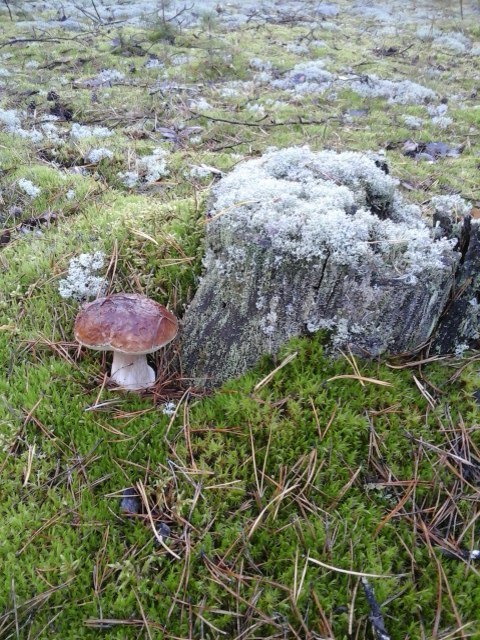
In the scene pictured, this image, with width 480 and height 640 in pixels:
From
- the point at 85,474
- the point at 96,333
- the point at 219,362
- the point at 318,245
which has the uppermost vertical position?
the point at 318,245

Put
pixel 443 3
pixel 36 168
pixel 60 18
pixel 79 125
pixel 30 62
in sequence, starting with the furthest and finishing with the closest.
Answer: pixel 443 3
pixel 60 18
pixel 30 62
pixel 79 125
pixel 36 168

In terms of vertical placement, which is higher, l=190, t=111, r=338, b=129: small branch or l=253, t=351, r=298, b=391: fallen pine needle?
l=253, t=351, r=298, b=391: fallen pine needle

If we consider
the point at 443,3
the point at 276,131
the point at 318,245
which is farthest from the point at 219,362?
the point at 443,3

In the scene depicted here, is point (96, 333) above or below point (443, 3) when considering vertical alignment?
below

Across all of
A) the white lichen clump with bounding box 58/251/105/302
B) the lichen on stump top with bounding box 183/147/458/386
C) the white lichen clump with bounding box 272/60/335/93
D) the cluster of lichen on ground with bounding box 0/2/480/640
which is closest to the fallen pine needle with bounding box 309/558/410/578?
the cluster of lichen on ground with bounding box 0/2/480/640

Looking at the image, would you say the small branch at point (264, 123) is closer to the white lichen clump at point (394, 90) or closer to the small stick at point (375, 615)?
the white lichen clump at point (394, 90)

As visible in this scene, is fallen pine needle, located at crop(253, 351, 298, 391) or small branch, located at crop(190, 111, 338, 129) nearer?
fallen pine needle, located at crop(253, 351, 298, 391)

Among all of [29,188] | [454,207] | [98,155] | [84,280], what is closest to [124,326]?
[84,280]

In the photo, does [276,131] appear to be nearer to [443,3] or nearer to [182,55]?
[182,55]

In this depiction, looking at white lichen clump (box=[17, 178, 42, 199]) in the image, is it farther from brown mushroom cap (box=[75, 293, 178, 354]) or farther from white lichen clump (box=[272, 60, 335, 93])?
white lichen clump (box=[272, 60, 335, 93])
